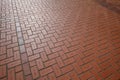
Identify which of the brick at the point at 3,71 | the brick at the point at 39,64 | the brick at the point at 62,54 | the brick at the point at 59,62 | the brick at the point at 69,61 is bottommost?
the brick at the point at 3,71

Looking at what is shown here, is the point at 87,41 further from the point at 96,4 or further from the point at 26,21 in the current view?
the point at 96,4

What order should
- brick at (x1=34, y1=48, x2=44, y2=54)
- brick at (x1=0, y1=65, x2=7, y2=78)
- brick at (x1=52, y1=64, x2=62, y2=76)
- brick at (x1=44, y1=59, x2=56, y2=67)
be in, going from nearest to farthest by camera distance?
brick at (x1=0, y1=65, x2=7, y2=78) → brick at (x1=52, y1=64, x2=62, y2=76) → brick at (x1=44, y1=59, x2=56, y2=67) → brick at (x1=34, y1=48, x2=44, y2=54)

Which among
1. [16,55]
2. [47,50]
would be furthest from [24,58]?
[47,50]

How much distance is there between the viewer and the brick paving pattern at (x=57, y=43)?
6.50 feet

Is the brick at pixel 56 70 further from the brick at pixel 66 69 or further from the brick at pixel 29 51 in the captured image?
the brick at pixel 29 51

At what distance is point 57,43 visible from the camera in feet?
8.57

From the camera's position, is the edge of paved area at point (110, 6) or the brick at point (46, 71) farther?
the edge of paved area at point (110, 6)

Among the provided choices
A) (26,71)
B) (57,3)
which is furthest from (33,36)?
(57,3)

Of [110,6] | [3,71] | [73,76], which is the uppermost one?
[110,6]

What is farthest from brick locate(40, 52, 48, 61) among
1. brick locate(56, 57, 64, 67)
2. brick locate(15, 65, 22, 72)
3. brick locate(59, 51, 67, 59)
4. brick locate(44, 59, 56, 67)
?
brick locate(15, 65, 22, 72)

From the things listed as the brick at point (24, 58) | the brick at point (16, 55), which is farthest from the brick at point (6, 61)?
the brick at point (24, 58)

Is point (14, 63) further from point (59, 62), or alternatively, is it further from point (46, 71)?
point (59, 62)

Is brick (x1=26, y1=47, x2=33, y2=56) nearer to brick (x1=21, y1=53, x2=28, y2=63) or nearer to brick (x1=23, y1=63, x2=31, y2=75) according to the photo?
brick (x1=21, y1=53, x2=28, y2=63)

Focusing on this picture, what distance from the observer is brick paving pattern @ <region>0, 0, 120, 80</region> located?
1982 mm
